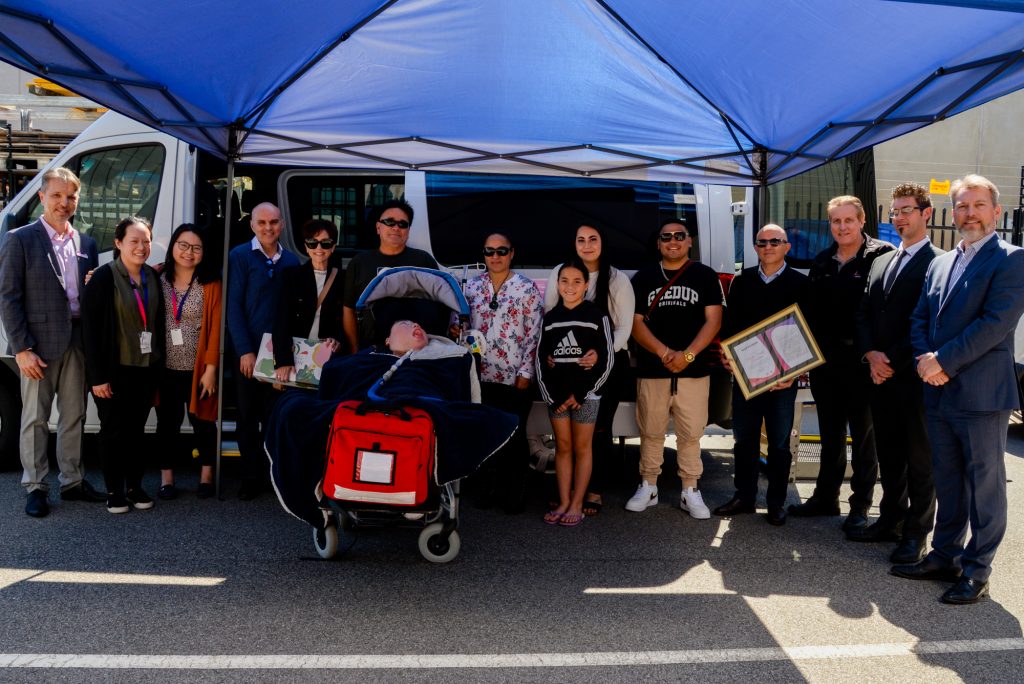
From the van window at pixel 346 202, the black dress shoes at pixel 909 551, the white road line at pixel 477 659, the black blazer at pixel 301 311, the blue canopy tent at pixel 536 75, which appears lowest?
the white road line at pixel 477 659

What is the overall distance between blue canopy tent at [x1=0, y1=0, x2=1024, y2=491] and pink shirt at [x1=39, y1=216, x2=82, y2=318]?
1039mm

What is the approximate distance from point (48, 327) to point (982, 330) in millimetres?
5360

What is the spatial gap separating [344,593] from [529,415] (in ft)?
6.61

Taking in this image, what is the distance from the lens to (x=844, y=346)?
540cm

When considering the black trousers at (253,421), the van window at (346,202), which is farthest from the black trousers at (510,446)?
the van window at (346,202)

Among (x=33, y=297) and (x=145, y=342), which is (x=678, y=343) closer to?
(x=145, y=342)

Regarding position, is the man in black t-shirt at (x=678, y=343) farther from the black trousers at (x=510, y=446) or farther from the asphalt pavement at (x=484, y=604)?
the black trousers at (x=510, y=446)

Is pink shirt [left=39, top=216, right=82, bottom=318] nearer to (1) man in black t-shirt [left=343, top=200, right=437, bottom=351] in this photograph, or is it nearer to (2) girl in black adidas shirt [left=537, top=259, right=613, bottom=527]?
(1) man in black t-shirt [left=343, top=200, right=437, bottom=351]

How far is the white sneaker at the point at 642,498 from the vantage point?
19.3 feet

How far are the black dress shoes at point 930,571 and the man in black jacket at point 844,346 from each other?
67cm

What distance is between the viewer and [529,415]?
5.93m

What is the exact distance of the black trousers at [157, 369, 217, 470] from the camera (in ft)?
18.9

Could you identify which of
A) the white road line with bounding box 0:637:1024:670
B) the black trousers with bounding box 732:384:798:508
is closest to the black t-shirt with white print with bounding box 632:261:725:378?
the black trousers with bounding box 732:384:798:508

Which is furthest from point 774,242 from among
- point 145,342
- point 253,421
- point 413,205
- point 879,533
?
point 145,342
